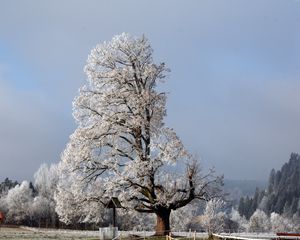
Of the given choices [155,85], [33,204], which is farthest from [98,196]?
[33,204]

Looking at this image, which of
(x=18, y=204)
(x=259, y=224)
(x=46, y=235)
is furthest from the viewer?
(x=259, y=224)

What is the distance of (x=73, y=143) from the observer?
41.8 meters

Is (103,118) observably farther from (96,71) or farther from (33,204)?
(33,204)

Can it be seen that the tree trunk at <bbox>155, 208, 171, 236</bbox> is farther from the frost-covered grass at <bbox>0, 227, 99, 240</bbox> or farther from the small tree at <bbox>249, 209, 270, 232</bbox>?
the small tree at <bbox>249, 209, 270, 232</bbox>

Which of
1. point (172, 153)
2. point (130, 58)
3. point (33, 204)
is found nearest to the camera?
point (172, 153)

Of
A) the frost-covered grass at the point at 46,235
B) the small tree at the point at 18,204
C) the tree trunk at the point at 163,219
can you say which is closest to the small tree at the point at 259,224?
the small tree at the point at 18,204

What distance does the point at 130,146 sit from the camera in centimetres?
4194

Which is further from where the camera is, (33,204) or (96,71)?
(33,204)

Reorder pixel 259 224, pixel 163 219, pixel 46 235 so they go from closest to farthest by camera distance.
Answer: pixel 163 219, pixel 46 235, pixel 259 224

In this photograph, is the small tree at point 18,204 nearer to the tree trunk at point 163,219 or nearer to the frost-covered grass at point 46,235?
the frost-covered grass at point 46,235

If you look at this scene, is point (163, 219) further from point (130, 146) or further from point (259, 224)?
point (259, 224)

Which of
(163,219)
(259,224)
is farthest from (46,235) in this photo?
(259,224)

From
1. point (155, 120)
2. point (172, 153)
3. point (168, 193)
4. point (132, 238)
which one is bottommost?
point (132, 238)

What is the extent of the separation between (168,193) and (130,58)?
10.3 meters
